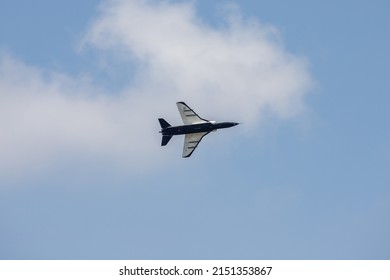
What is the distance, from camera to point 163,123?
197875mm
